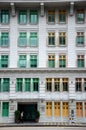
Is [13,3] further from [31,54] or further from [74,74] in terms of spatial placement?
[74,74]

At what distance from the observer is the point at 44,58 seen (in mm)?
44688

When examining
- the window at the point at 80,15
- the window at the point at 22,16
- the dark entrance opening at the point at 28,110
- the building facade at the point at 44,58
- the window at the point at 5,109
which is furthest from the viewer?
the dark entrance opening at the point at 28,110

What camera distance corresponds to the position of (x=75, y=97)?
1727 inches

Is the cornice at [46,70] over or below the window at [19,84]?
over

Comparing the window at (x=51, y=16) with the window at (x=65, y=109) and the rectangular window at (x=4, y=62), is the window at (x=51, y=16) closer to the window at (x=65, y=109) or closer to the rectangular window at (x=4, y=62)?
the rectangular window at (x=4, y=62)

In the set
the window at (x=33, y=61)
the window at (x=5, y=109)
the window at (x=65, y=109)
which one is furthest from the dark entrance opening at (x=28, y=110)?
the window at (x=33, y=61)

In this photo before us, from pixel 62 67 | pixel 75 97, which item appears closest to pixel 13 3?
pixel 62 67

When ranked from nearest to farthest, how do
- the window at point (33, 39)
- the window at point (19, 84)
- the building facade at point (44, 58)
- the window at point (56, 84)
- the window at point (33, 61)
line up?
the building facade at point (44, 58) → the window at point (19, 84) → the window at point (56, 84) → the window at point (33, 61) → the window at point (33, 39)

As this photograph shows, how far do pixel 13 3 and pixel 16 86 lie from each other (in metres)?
9.15

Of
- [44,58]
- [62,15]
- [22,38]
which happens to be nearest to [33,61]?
[44,58]

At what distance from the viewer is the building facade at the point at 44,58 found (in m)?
43.9

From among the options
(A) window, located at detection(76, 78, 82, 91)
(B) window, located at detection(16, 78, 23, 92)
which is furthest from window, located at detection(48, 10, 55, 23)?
(B) window, located at detection(16, 78, 23, 92)

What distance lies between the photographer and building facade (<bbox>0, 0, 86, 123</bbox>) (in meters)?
43.9

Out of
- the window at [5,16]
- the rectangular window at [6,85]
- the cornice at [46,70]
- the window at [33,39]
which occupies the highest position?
the window at [5,16]
